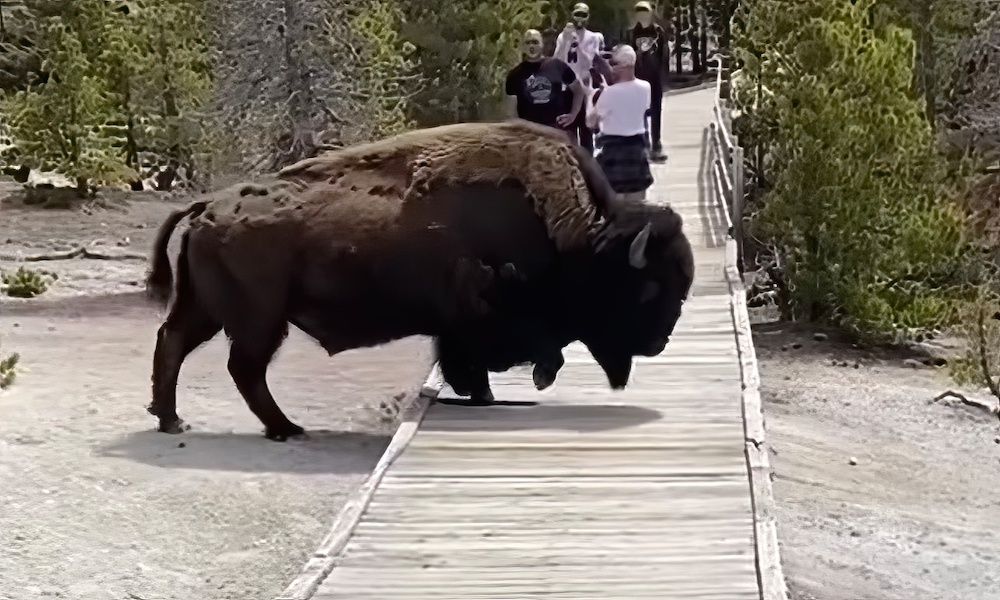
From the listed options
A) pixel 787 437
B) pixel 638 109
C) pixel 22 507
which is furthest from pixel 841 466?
pixel 22 507

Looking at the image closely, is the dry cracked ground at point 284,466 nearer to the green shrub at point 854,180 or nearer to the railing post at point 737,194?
the green shrub at point 854,180

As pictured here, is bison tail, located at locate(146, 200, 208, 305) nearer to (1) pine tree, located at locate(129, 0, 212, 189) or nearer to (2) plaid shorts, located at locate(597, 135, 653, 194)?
(2) plaid shorts, located at locate(597, 135, 653, 194)

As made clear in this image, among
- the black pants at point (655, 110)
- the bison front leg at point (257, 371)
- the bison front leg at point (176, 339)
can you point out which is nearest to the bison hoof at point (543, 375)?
the bison front leg at point (257, 371)

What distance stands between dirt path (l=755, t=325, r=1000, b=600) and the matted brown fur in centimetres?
266

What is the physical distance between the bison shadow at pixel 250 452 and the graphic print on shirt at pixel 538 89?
11.5 feet

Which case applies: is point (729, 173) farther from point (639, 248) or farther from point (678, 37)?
point (678, 37)

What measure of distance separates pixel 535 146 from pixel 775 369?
25.2 ft

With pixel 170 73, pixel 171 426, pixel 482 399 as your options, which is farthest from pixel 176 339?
pixel 170 73

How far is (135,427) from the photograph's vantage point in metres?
11.2

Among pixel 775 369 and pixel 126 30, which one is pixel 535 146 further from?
pixel 126 30

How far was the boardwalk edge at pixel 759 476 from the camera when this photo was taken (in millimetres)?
6473

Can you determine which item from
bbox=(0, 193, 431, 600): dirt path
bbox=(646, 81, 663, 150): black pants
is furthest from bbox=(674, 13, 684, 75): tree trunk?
bbox=(0, 193, 431, 600): dirt path

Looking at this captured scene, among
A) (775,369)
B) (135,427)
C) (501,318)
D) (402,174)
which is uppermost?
(402,174)

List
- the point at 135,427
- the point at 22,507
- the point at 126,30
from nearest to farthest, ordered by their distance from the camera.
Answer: the point at 22,507
the point at 135,427
the point at 126,30
